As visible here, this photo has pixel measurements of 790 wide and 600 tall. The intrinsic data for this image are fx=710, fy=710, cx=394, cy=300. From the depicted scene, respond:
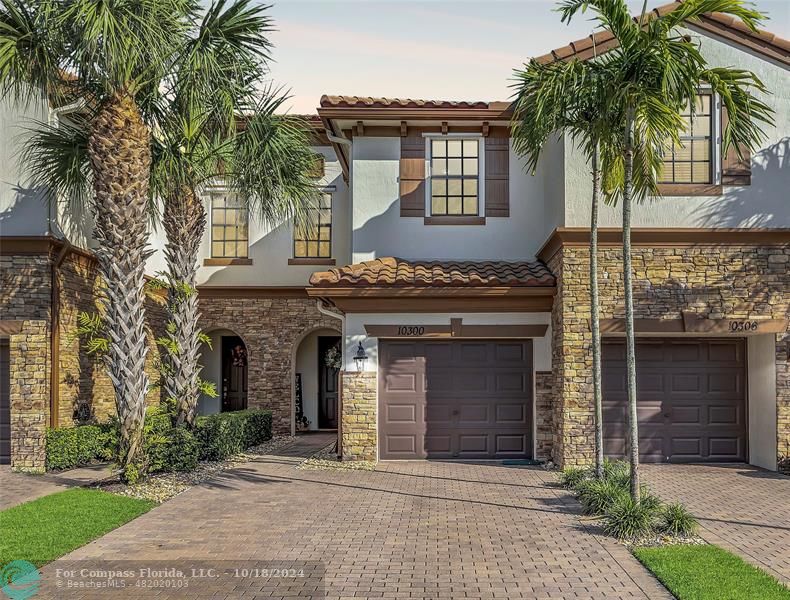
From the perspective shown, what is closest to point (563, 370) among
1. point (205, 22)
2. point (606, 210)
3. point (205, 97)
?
point (606, 210)

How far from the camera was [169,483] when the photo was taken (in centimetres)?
1148

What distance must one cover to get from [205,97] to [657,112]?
6834 mm

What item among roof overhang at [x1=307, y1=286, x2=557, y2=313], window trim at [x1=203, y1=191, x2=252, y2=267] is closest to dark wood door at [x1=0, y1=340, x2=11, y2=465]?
roof overhang at [x1=307, y1=286, x2=557, y2=313]

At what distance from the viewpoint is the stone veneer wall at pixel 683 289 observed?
488 inches

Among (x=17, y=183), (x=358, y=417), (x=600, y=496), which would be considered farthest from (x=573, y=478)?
(x=17, y=183)

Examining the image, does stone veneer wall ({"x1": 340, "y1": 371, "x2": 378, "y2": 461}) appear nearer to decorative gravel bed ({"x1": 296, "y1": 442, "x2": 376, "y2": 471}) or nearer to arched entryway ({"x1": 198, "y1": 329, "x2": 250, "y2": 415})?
decorative gravel bed ({"x1": 296, "y1": 442, "x2": 376, "y2": 471})

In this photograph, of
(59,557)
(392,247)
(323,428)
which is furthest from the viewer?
(323,428)

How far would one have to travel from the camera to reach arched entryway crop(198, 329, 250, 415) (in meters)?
20.4

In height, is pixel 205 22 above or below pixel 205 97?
above

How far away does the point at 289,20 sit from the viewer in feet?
39.0

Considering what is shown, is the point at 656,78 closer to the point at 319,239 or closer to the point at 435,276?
the point at 435,276

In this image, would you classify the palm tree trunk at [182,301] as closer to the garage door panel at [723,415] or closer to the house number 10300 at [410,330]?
the house number 10300 at [410,330]

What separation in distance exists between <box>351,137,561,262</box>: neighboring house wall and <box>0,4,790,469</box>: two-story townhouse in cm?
3

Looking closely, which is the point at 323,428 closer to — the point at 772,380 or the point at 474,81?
the point at 474,81
